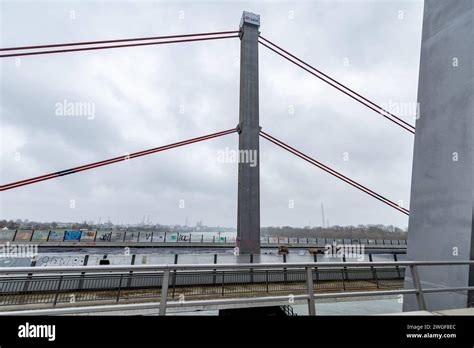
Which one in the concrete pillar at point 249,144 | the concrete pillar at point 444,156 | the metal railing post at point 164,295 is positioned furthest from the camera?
the concrete pillar at point 249,144

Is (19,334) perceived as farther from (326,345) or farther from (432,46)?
(432,46)

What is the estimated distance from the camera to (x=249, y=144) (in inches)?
545

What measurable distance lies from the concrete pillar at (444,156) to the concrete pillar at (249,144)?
28.2 ft

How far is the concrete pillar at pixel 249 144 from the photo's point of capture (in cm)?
1280

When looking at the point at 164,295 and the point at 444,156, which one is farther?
the point at 444,156

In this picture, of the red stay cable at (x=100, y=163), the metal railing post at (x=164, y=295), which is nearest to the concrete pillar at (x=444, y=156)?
the metal railing post at (x=164, y=295)

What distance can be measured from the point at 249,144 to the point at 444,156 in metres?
10.2

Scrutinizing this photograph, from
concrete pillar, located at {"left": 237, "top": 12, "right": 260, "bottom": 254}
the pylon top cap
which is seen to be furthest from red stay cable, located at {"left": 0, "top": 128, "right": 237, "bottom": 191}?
the pylon top cap

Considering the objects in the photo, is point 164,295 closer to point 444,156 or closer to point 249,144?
point 444,156

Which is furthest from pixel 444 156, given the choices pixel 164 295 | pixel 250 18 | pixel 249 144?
pixel 250 18

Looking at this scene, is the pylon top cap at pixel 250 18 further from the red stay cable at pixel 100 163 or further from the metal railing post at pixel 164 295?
the metal railing post at pixel 164 295

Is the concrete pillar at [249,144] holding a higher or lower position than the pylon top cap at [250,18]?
lower

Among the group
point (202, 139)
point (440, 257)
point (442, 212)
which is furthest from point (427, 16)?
point (202, 139)

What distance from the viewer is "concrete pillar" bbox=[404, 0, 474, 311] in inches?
150
